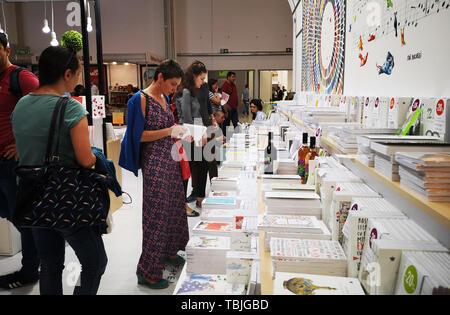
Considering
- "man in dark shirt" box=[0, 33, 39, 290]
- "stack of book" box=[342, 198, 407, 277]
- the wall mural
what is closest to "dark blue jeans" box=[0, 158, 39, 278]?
"man in dark shirt" box=[0, 33, 39, 290]

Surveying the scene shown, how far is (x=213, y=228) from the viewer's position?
2.07 meters

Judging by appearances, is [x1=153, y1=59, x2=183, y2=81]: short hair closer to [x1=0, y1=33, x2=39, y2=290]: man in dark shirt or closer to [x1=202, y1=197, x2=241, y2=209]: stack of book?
[x1=0, y1=33, x2=39, y2=290]: man in dark shirt

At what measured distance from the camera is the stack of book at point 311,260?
1.33 metres

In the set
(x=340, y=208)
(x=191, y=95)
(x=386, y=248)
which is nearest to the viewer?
(x=386, y=248)

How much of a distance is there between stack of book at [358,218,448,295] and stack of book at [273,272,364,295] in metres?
0.05

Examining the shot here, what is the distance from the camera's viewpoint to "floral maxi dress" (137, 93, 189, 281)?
98.0 inches

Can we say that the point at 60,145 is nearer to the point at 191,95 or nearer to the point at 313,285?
the point at 313,285

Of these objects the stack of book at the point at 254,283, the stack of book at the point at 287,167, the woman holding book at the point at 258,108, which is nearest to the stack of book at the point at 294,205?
the stack of book at the point at 254,283

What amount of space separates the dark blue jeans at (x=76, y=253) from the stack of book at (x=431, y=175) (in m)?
1.38

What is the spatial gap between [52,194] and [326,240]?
121 centimetres

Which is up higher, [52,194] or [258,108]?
[258,108]

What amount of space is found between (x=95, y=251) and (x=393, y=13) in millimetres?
2016

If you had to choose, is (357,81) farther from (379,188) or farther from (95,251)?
(95,251)

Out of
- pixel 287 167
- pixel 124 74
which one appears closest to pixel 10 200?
pixel 287 167
